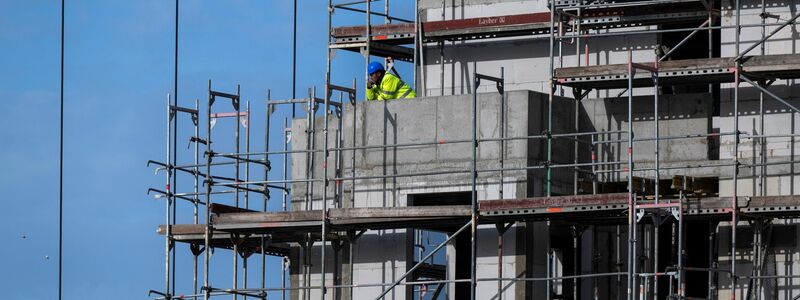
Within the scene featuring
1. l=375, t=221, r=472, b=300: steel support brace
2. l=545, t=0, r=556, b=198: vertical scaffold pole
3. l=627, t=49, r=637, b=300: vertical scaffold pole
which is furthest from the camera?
l=545, t=0, r=556, b=198: vertical scaffold pole

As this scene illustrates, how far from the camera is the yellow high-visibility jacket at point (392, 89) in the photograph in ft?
125

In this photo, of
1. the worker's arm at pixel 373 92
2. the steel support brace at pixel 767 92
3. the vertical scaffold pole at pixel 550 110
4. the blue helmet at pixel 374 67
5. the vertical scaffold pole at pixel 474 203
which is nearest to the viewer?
the steel support brace at pixel 767 92

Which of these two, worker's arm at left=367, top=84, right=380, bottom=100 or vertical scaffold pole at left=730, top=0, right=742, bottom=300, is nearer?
vertical scaffold pole at left=730, top=0, right=742, bottom=300

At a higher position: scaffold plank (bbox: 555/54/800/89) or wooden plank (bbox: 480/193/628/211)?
scaffold plank (bbox: 555/54/800/89)

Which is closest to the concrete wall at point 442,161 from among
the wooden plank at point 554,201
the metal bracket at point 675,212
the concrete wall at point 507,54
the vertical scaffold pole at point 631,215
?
the wooden plank at point 554,201

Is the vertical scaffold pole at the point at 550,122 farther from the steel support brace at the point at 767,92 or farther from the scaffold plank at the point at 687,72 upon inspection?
the steel support brace at the point at 767,92

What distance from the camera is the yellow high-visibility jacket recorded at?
38031 mm

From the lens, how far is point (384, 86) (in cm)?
3812

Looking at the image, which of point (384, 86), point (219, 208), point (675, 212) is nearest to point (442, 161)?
point (384, 86)

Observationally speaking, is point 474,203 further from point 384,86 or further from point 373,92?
point 373,92

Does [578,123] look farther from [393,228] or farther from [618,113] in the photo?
[393,228]

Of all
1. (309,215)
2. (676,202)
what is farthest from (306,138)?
(676,202)

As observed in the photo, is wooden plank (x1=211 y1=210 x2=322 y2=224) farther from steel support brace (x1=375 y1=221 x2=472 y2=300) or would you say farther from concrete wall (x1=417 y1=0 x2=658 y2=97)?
concrete wall (x1=417 y1=0 x2=658 y2=97)

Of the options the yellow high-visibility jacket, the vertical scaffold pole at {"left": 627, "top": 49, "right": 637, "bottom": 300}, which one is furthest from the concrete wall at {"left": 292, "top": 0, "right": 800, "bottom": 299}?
the vertical scaffold pole at {"left": 627, "top": 49, "right": 637, "bottom": 300}
